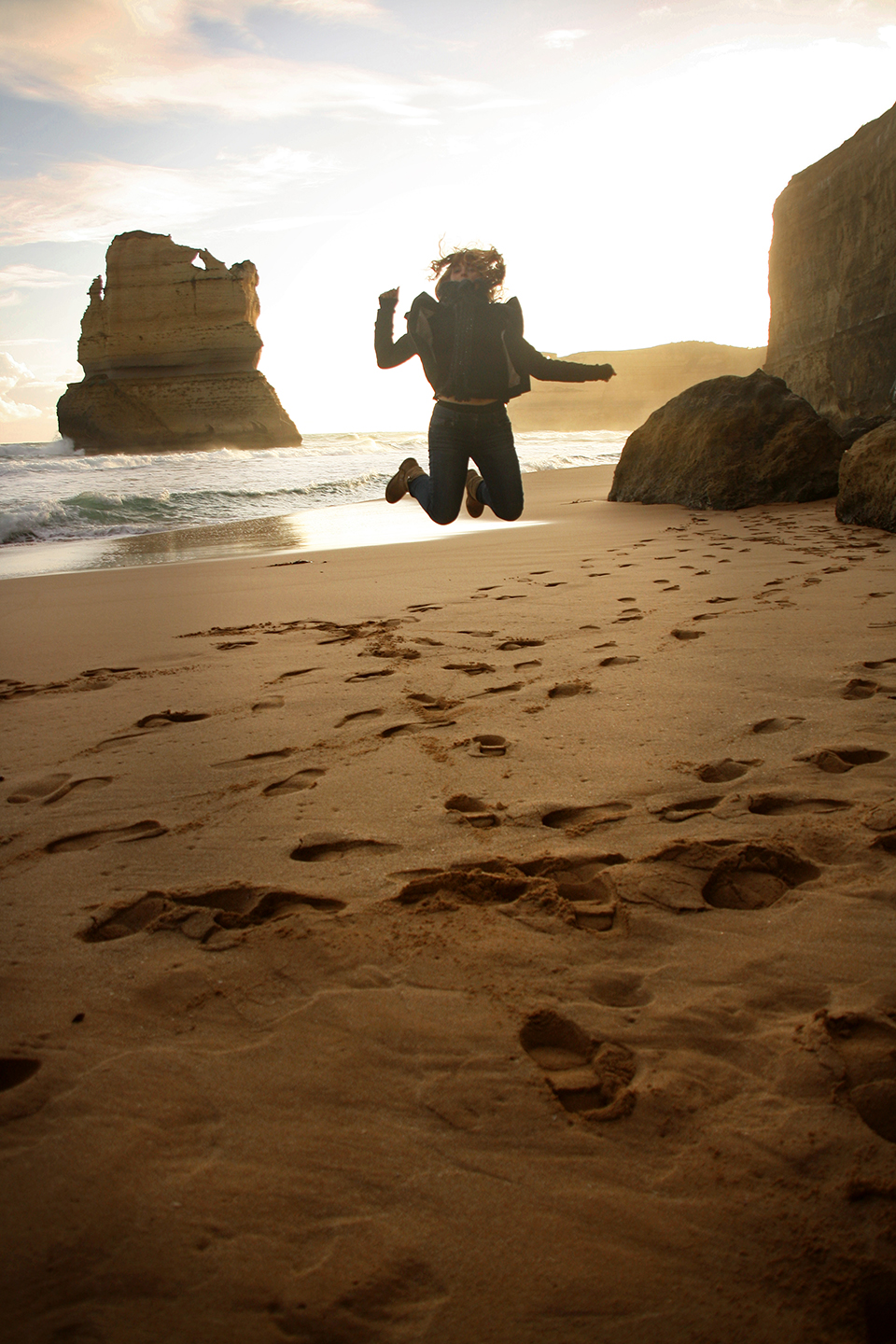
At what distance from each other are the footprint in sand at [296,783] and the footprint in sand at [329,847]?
0.92 feet

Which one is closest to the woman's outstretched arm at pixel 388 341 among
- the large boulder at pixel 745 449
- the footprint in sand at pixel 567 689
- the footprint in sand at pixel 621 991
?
the footprint in sand at pixel 567 689

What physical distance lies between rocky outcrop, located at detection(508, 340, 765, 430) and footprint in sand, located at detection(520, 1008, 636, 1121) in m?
66.1

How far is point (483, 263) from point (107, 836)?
11.4ft

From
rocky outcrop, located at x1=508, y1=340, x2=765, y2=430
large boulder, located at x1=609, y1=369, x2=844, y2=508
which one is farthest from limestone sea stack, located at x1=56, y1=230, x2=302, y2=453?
rocky outcrop, located at x1=508, y1=340, x2=765, y2=430

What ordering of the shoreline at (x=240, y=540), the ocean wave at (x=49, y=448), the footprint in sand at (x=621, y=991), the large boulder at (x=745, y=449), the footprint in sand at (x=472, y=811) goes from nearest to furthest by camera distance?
1. the footprint in sand at (x=621, y=991)
2. the footprint in sand at (x=472, y=811)
3. the shoreline at (x=240, y=540)
4. the large boulder at (x=745, y=449)
5. the ocean wave at (x=49, y=448)

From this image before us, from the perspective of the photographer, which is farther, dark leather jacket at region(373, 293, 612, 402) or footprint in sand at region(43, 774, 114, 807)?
dark leather jacket at region(373, 293, 612, 402)

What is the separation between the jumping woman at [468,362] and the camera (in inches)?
156

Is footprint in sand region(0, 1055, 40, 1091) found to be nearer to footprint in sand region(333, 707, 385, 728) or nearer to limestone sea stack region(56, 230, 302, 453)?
footprint in sand region(333, 707, 385, 728)

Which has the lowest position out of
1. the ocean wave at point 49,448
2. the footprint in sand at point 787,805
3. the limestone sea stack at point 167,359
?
the footprint in sand at point 787,805

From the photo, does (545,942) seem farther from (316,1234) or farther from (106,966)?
(106,966)

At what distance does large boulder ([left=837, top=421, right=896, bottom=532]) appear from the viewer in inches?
232

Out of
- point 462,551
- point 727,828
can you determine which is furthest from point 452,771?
point 462,551

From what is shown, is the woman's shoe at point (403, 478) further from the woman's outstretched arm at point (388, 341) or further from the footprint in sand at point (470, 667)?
the footprint in sand at point (470, 667)

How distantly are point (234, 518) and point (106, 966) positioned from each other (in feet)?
33.6
